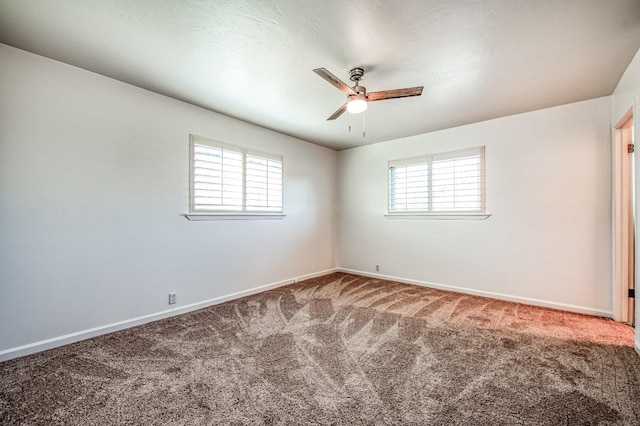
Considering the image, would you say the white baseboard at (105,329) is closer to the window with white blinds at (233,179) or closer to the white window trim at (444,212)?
the window with white blinds at (233,179)

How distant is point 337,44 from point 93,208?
272 centimetres

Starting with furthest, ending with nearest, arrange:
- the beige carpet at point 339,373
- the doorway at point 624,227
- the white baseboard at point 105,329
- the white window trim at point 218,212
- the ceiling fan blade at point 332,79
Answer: the white window trim at point 218,212, the doorway at point 624,227, the white baseboard at point 105,329, the ceiling fan blade at point 332,79, the beige carpet at point 339,373

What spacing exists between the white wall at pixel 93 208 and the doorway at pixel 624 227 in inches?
178

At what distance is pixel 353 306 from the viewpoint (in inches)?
142

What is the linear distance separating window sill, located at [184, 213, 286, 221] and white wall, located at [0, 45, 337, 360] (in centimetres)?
8

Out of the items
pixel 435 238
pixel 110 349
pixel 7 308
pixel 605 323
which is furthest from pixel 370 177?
pixel 7 308

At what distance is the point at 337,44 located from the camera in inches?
86.9

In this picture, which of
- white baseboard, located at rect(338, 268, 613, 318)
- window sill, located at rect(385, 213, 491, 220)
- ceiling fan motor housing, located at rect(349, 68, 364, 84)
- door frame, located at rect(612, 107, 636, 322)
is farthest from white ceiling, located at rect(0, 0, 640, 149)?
white baseboard, located at rect(338, 268, 613, 318)

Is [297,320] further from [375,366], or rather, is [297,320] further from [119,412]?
[119,412]

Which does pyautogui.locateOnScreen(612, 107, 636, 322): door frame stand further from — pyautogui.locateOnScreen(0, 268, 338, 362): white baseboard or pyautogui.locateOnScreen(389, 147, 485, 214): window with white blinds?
pyautogui.locateOnScreen(0, 268, 338, 362): white baseboard

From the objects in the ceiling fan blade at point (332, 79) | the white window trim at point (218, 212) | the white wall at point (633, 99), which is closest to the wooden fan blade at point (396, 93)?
the ceiling fan blade at point (332, 79)

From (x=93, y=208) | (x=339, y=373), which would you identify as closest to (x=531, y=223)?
(x=339, y=373)

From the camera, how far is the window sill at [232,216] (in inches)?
136

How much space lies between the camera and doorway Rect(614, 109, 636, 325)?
9.75ft
